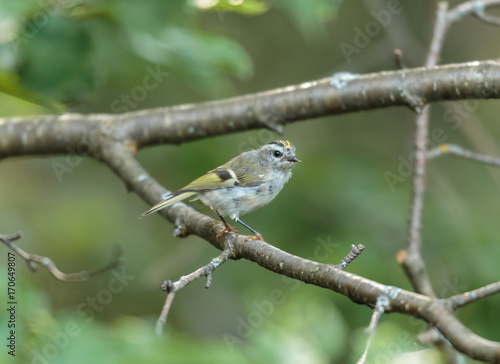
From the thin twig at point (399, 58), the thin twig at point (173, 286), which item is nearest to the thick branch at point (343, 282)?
the thin twig at point (173, 286)

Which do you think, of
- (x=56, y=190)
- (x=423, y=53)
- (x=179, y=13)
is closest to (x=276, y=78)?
(x=423, y=53)

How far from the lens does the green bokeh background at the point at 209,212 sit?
3400mm

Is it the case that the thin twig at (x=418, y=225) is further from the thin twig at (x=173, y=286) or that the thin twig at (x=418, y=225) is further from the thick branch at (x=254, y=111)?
the thin twig at (x=173, y=286)

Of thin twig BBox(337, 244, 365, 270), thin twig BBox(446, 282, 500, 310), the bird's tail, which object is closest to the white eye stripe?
the bird's tail

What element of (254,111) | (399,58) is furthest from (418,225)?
(254,111)

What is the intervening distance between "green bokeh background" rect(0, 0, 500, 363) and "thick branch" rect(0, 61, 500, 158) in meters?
0.27

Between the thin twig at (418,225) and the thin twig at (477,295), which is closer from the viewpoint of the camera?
the thin twig at (477,295)

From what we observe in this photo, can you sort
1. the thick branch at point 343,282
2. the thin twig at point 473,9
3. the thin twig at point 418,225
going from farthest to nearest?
the thin twig at point 473,9, the thin twig at point 418,225, the thick branch at point 343,282

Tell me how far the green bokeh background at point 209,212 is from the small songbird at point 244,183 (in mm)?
535

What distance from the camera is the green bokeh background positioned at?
134 inches

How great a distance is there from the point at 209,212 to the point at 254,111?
1875 mm

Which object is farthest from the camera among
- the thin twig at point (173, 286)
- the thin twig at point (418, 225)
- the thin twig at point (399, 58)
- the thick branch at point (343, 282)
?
the thin twig at point (399, 58)

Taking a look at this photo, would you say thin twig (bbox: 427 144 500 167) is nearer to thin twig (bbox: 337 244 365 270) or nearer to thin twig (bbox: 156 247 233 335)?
thin twig (bbox: 337 244 365 270)

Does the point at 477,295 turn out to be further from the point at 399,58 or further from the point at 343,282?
the point at 399,58
